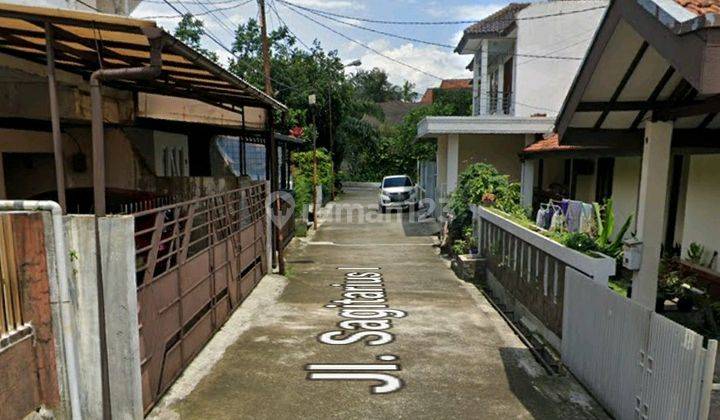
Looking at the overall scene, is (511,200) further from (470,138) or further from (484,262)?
(470,138)

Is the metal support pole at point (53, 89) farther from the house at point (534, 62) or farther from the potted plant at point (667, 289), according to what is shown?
the house at point (534, 62)

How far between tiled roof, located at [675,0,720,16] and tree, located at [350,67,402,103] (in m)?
67.9

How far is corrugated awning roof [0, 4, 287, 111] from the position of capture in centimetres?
328

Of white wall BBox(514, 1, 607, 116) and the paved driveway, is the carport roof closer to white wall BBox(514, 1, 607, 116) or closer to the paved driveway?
the paved driveway

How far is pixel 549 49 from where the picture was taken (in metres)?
16.5

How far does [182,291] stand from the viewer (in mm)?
5012

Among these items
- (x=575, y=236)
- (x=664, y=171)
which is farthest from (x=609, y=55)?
(x=575, y=236)

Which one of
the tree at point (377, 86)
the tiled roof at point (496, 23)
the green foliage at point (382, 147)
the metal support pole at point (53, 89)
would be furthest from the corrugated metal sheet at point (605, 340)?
the tree at point (377, 86)

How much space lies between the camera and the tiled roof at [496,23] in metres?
17.3

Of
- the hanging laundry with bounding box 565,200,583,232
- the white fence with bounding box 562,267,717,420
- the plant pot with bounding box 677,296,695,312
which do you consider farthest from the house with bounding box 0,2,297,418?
the plant pot with bounding box 677,296,695,312

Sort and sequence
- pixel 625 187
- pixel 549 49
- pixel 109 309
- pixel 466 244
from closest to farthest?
pixel 109 309, pixel 625 187, pixel 466 244, pixel 549 49

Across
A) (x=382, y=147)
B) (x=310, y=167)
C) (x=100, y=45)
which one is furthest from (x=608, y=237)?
(x=382, y=147)

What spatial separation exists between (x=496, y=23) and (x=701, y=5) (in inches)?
650

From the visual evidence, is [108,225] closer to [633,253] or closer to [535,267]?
[633,253]
